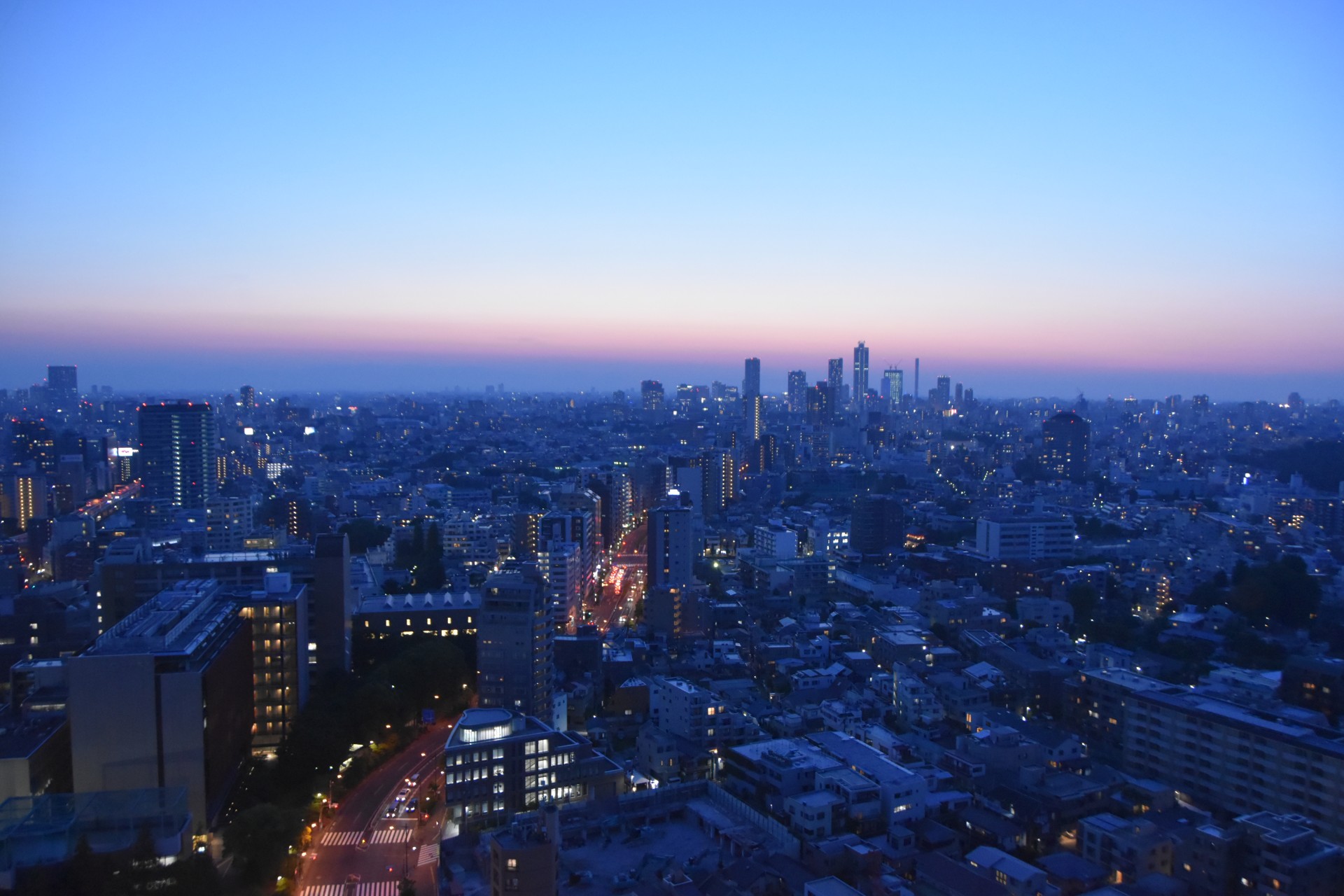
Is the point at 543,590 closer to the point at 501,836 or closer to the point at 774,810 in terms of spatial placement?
the point at 774,810

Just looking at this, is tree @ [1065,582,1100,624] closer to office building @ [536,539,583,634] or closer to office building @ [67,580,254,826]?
office building @ [536,539,583,634]

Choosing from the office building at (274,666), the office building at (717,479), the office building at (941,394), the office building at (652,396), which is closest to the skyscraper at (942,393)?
the office building at (941,394)

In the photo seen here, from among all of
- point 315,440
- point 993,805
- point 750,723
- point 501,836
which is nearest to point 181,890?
point 501,836

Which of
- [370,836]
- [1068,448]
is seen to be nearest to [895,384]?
[1068,448]

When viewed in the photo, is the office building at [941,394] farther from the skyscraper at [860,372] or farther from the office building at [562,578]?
the office building at [562,578]

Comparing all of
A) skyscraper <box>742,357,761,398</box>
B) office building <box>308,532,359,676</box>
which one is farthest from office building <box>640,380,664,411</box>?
office building <box>308,532,359,676</box>
